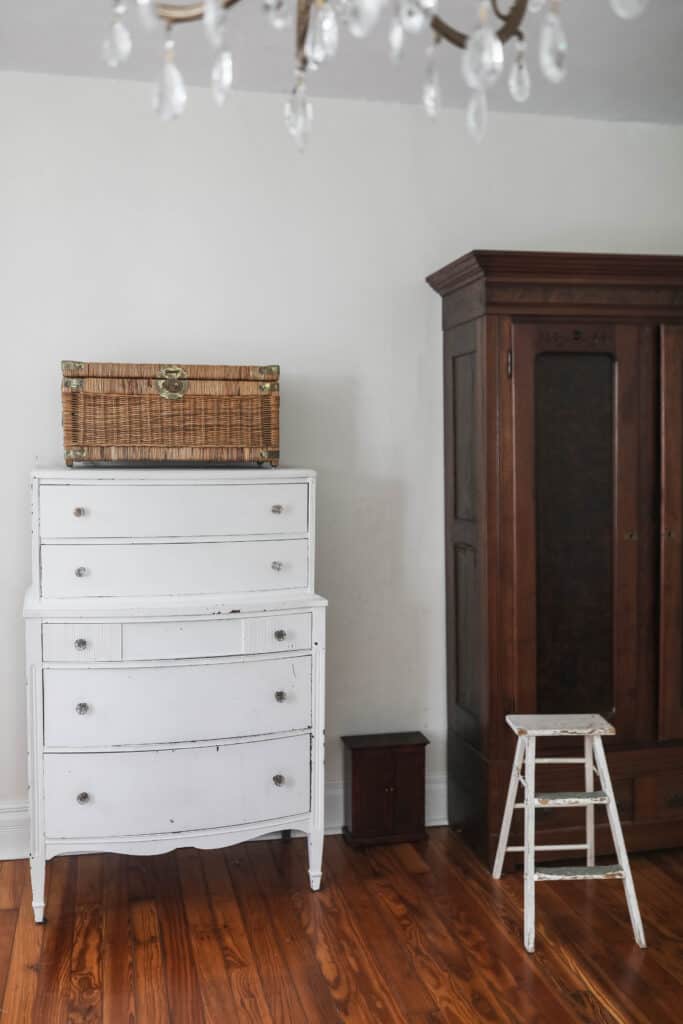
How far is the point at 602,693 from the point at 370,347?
4.83 feet

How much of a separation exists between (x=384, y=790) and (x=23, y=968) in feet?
4.45

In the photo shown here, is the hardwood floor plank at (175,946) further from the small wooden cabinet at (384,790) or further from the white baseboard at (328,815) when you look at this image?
the small wooden cabinet at (384,790)

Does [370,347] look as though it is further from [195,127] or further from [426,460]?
[195,127]

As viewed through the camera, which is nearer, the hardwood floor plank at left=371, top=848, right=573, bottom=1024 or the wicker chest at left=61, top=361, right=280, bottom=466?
the hardwood floor plank at left=371, top=848, right=573, bottom=1024

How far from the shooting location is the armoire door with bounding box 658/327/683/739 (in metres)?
3.46

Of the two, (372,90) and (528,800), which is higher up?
(372,90)

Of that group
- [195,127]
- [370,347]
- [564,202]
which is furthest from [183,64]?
[564,202]

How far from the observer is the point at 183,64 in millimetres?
3355

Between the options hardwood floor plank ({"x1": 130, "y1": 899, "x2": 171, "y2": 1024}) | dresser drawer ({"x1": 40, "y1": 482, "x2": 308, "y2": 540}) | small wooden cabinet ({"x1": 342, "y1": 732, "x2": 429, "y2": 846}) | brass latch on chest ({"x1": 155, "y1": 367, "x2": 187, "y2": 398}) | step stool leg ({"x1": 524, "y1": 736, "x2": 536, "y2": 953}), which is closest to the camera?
hardwood floor plank ({"x1": 130, "y1": 899, "x2": 171, "y2": 1024})

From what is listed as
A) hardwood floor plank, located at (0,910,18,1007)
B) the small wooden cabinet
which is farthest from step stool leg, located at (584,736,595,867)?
hardwood floor plank, located at (0,910,18,1007)

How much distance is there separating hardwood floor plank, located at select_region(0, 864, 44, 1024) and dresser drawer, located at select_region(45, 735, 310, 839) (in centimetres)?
28

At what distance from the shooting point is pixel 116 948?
2.83 meters

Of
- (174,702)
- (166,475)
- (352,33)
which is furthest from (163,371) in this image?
(352,33)

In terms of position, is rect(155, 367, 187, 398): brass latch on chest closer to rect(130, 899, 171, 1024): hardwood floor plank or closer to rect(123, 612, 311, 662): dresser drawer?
rect(123, 612, 311, 662): dresser drawer
